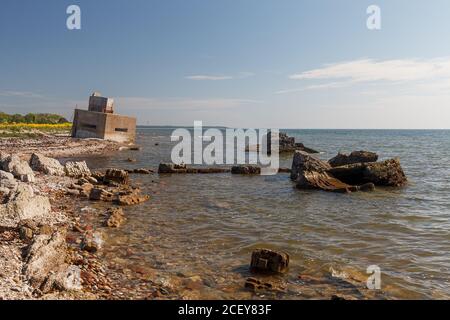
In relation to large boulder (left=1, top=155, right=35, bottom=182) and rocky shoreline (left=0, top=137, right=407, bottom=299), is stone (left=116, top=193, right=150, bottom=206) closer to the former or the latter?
rocky shoreline (left=0, top=137, right=407, bottom=299)

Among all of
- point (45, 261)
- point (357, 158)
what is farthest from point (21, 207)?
point (357, 158)

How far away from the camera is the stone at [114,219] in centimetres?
1141

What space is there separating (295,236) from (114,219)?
19.8 ft

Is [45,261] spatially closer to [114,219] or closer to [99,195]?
[114,219]

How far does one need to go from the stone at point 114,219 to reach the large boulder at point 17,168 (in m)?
5.86

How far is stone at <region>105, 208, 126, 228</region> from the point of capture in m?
11.4

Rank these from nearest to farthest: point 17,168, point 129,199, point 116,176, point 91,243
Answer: point 91,243
point 129,199
point 17,168
point 116,176

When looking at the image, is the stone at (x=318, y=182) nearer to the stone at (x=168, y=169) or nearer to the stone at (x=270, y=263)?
the stone at (x=168, y=169)

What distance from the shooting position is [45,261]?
6.96 meters

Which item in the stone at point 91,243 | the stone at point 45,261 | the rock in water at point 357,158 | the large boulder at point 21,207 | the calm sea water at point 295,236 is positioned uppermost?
the rock in water at point 357,158

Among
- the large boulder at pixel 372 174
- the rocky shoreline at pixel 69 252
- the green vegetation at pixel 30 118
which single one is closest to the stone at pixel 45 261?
the rocky shoreline at pixel 69 252

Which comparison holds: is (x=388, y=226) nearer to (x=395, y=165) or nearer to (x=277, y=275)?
(x=277, y=275)
